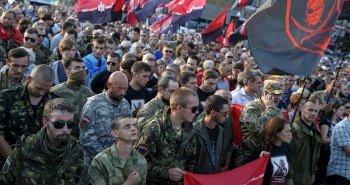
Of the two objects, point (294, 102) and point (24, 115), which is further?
point (294, 102)

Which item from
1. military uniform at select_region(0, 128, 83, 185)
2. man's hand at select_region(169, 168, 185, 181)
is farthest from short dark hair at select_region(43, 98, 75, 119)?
man's hand at select_region(169, 168, 185, 181)

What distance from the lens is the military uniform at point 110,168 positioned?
4.68 m

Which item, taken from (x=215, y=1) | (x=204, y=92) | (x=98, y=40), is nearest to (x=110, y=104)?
(x=204, y=92)

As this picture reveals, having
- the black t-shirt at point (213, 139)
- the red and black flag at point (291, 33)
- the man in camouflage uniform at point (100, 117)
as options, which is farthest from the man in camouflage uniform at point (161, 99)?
the red and black flag at point (291, 33)

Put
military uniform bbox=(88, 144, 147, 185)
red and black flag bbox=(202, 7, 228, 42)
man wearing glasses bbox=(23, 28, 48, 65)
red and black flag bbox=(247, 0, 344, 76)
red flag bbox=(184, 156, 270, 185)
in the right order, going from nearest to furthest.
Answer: military uniform bbox=(88, 144, 147, 185)
red flag bbox=(184, 156, 270, 185)
red and black flag bbox=(247, 0, 344, 76)
man wearing glasses bbox=(23, 28, 48, 65)
red and black flag bbox=(202, 7, 228, 42)

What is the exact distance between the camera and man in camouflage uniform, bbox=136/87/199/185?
5.36m

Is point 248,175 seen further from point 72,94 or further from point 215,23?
point 215,23

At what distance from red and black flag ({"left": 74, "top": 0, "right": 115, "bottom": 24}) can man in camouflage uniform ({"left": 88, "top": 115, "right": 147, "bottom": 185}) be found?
8394 millimetres

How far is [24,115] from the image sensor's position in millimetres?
5180

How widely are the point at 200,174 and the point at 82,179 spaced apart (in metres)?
1.26

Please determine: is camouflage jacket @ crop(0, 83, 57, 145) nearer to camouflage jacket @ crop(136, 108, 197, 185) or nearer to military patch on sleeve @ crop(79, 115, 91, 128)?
military patch on sleeve @ crop(79, 115, 91, 128)

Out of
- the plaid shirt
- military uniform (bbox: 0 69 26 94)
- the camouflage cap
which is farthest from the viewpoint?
the plaid shirt

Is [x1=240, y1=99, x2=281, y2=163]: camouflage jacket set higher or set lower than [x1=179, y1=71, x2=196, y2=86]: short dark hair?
lower

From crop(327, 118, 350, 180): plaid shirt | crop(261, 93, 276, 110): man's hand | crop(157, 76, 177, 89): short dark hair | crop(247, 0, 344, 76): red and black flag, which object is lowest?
crop(327, 118, 350, 180): plaid shirt
